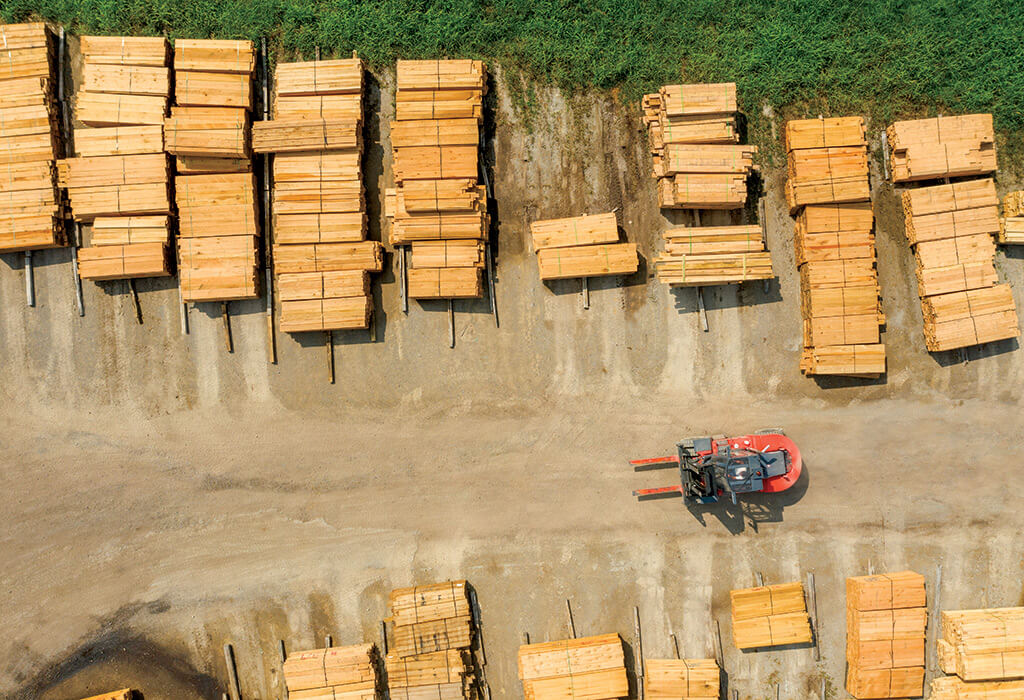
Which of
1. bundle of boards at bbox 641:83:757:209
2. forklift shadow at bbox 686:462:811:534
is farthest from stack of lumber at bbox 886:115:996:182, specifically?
forklift shadow at bbox 686:462:811:534

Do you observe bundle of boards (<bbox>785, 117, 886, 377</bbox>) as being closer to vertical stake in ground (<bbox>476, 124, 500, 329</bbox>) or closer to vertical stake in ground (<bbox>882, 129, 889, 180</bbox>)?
vertical stake in ground (<bbox>882, 129, 889, 180</bbox>)

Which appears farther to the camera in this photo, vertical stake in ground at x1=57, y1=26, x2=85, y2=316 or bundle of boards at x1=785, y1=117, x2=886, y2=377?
vertical stake in ground at x1=57, y1=26, x2=85, y2=316

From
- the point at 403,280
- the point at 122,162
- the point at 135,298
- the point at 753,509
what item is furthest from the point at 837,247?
the point at 122,162

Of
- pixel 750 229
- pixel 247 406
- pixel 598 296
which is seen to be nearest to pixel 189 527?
pixel 247 406

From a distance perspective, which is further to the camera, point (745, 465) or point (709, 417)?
point (709, 417)

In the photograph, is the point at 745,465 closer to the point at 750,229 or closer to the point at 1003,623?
the point at 750,229

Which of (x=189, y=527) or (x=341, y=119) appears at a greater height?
(x=341, y=119)

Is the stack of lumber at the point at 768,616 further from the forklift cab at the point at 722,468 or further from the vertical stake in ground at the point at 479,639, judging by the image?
the vertical stake in ground at the point at 479,639

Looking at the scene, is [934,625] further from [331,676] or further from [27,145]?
[27,145]
